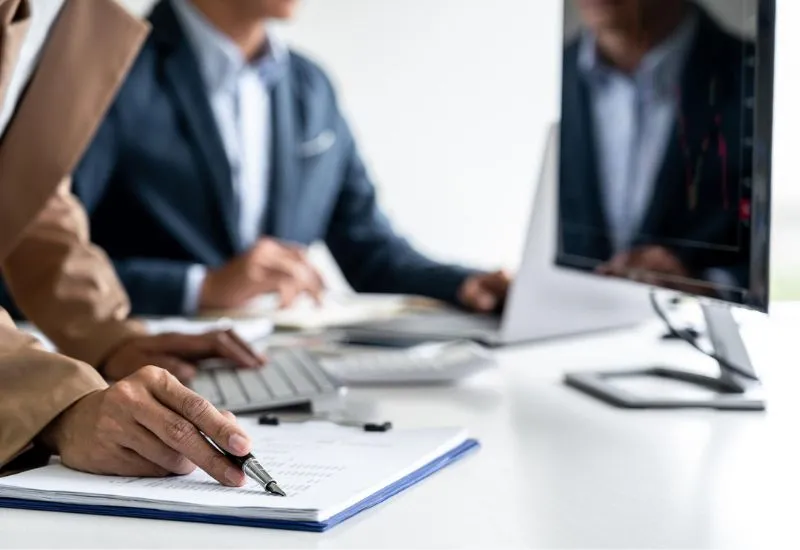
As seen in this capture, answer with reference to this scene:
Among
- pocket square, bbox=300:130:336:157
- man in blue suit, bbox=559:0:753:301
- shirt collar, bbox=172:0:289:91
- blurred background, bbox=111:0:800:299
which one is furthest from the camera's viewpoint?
blurred background, bbox=111:0:800:299

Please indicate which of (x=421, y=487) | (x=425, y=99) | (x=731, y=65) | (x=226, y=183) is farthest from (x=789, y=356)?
(x=425, y=99)

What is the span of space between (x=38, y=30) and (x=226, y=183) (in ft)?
4.89

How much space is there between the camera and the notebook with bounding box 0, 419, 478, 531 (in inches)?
31.9

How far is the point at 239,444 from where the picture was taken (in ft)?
2.79

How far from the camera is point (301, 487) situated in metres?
0.86

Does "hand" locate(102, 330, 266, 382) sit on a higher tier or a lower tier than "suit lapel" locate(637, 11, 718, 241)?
lower

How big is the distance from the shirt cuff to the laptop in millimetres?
442

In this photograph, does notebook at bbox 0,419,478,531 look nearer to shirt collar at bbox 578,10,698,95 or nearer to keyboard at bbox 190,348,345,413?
keyboard at bbox 190,348,345,413

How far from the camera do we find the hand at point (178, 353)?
1371 millimetres

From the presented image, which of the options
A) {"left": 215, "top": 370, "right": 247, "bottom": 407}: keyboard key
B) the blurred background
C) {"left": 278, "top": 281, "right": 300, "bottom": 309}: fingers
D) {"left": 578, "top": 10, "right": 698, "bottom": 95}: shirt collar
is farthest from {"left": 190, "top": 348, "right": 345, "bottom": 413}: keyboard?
the blurred background

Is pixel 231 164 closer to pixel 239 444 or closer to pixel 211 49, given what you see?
pixel 211 49

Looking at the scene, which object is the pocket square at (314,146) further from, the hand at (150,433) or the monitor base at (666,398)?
the hand at (150,433)

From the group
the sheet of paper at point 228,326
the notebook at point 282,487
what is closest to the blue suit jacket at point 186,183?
the sheet of paper at point 228,326

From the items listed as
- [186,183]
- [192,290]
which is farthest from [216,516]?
[186,183]
